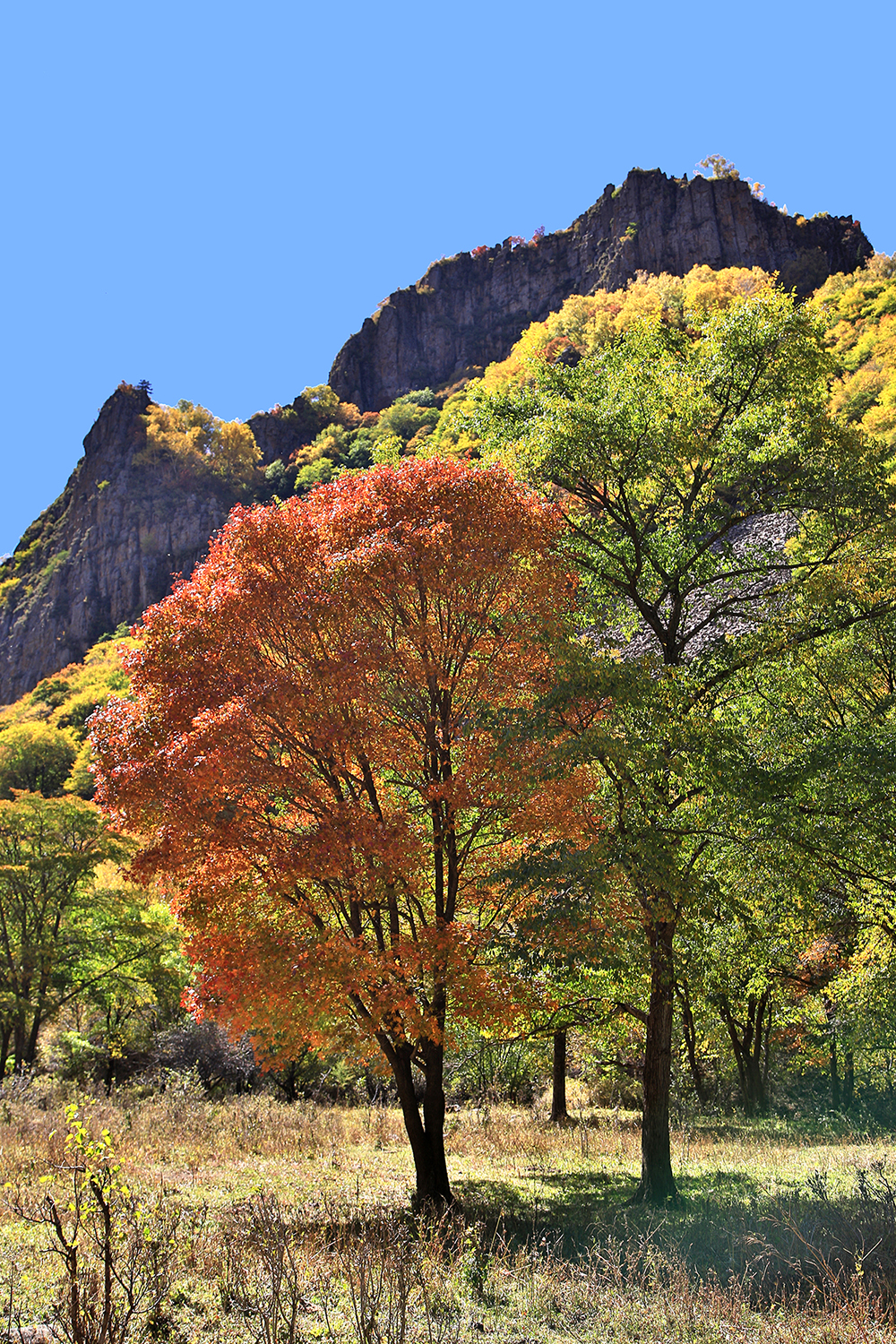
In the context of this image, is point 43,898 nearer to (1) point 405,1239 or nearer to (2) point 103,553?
(1) point 405,1239

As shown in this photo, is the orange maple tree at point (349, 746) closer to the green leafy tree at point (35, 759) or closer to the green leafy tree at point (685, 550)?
the green leafy tree at point (685, 550)

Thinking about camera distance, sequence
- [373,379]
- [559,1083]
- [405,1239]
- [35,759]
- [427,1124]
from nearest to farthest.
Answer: [405,1239]
[427,1124]
[559,1083]
[35,759]
[373,379]

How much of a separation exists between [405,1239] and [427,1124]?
2.77 meters

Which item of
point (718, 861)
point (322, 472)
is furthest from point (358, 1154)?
point (322, 472)

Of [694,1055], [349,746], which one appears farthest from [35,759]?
[349,746]

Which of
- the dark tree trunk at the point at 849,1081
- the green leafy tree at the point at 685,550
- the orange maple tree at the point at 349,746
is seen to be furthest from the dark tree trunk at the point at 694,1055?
the orange maple tree at the point at 349,746

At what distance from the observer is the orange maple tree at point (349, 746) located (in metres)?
9.11

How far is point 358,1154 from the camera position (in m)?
15.2

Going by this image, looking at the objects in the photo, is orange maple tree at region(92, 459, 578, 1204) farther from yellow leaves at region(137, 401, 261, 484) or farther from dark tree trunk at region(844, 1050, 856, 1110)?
yellow leaves at region(137, 401, 261, 484)

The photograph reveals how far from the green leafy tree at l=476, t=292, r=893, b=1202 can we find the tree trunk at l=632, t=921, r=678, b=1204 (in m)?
0.03

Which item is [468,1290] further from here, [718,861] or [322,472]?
[322,472]

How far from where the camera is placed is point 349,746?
1002 centimetres

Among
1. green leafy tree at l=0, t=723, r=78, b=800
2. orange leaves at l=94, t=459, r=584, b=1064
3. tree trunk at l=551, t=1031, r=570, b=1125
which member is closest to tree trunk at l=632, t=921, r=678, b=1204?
orange leaves at l=94, t=459, r=584, b=1064

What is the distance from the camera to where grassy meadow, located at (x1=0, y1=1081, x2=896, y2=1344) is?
19.0 ft
